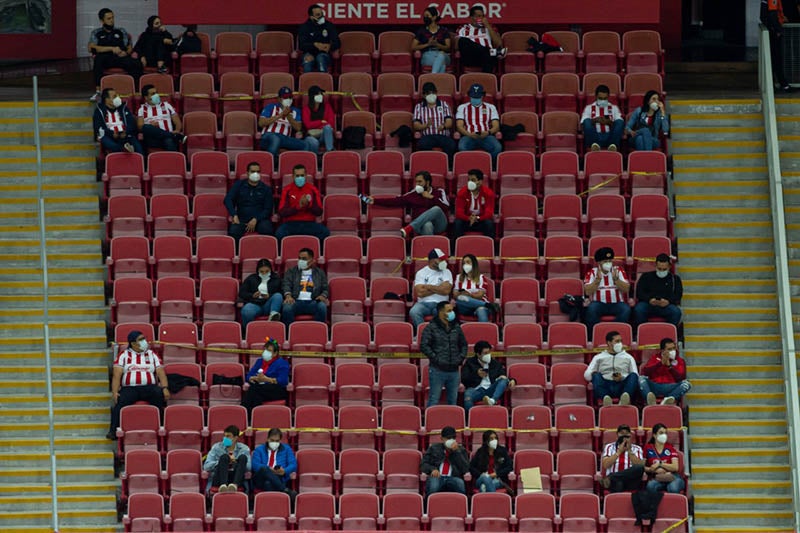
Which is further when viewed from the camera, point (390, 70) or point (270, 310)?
point (390, 70)

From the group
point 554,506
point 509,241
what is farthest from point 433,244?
point 554,506

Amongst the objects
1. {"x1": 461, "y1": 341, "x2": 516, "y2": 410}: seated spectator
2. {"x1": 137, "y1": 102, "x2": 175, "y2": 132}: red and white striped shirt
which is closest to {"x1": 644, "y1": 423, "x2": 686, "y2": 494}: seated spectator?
{"x1": 461, "y1": 341, "x2": 516, "y2": 410}: seated spectator

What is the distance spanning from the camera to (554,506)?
71.4ft

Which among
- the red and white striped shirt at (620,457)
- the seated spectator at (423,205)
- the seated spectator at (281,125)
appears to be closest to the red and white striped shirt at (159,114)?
the seated spectator at (281,125)

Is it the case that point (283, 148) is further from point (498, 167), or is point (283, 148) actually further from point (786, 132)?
point (786, 132)

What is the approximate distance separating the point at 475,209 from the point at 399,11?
4.48m

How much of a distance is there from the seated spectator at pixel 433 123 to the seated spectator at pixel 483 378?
384cm

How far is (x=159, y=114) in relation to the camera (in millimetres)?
26328

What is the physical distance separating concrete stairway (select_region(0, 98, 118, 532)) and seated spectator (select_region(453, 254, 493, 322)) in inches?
175

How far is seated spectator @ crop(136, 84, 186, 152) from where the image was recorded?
2606cm

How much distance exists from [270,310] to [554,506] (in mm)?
4539

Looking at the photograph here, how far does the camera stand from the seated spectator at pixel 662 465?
2195cm

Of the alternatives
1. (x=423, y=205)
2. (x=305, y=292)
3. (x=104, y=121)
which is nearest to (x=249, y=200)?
(x=305, y=292)

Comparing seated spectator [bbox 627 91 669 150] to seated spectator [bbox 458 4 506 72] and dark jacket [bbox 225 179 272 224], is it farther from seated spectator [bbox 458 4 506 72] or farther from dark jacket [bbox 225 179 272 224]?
dark jacket [bbox 225 179 272 224]
